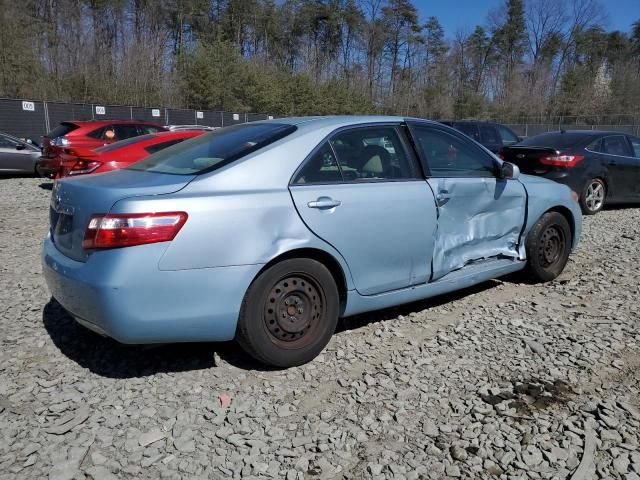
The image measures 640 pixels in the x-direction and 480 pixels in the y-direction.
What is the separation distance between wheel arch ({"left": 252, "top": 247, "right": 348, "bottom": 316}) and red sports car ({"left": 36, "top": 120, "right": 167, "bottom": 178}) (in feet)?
28.9

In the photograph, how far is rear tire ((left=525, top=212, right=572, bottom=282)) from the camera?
16.5ft

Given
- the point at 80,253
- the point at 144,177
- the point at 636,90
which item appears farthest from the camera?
the point at 636,90

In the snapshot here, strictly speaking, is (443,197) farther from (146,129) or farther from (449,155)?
(146,129)

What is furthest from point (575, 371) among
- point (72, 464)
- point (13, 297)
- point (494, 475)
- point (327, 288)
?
point (13, 297)

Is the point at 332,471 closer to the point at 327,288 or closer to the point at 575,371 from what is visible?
the point at 327,288

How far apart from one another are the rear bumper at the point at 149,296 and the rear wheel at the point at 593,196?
25.6 feet

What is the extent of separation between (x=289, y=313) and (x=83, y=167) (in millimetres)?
6710

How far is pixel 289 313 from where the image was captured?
11.3 feet

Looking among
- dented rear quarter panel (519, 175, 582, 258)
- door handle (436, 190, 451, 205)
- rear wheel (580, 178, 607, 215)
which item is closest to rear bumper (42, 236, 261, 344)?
door handle (436, 190, 451, 205)

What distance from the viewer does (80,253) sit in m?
3.14

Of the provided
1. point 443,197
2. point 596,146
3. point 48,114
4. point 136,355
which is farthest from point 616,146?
point 48,114

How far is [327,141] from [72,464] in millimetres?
2378

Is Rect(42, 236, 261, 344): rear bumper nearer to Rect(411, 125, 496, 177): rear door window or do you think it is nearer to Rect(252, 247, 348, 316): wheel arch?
Rect(252, 247, 348, 316): wheel arch

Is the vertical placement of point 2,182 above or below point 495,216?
below
